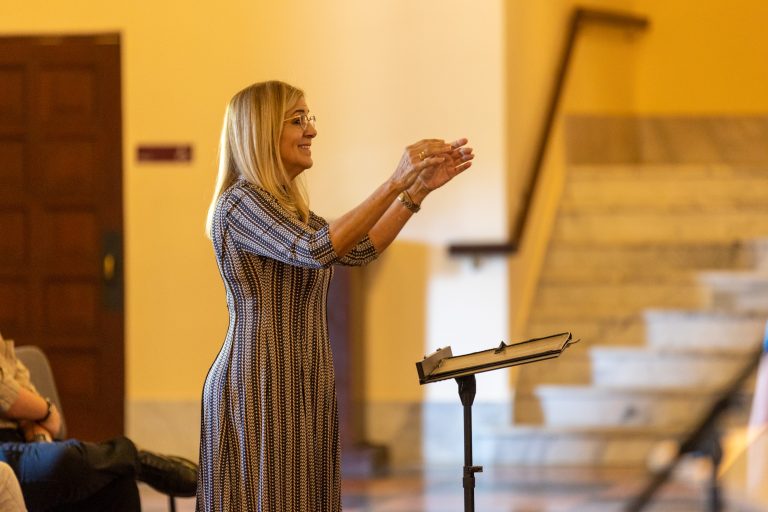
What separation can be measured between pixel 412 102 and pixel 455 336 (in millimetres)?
1243

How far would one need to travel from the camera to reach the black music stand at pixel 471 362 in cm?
291

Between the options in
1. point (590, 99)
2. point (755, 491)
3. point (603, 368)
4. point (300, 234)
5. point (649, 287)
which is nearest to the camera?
point (755, 491)

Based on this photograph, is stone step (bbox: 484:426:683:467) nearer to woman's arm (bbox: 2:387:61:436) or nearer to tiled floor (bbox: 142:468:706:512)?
tiled floor (bbox: 142:468:706:512)

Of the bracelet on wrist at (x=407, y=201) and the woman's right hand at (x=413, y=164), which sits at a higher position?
the woman's right hand at (x=413, y=164)

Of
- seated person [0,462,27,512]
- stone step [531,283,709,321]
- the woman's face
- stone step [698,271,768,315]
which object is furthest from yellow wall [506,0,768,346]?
seated person [0,462,27,512]

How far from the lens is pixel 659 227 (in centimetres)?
759

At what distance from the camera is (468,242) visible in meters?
6.72

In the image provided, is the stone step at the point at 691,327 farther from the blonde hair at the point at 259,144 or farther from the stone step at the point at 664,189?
the blonde hair at the point at 259,144

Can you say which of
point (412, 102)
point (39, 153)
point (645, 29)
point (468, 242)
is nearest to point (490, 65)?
point (412, 102)

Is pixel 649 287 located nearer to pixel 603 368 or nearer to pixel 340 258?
pixel 603 368

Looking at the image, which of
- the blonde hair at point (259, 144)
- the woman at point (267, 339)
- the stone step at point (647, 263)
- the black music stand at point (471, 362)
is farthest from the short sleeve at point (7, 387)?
the stone step at point (647, 263)

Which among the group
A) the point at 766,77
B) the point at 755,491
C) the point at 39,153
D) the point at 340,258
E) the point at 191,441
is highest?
the point at 766,77

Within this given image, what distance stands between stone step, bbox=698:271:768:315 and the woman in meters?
4.10

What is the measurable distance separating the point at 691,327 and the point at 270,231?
420 centimetres
